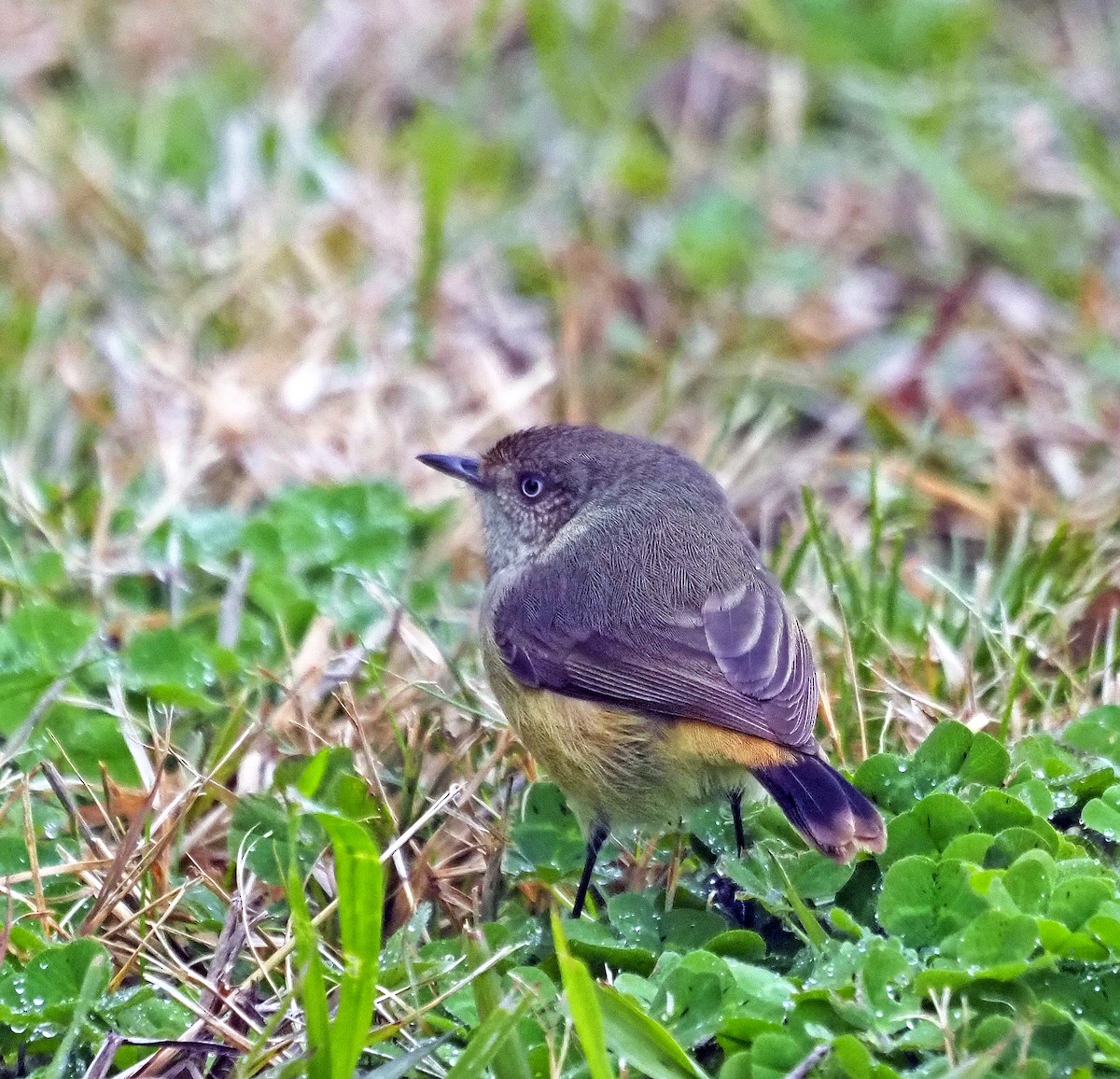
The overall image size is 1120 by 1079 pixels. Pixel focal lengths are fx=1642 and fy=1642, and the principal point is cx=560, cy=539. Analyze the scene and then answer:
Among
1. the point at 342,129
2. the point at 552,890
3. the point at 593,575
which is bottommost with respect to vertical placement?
the point at 552,890

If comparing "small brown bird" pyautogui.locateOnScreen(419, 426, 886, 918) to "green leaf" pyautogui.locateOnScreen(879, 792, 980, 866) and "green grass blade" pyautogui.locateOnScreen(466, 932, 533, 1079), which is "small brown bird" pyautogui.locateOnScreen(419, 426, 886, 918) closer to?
"green leaf" pyautogui.locateOnScreen(879, 792, 980, 866)

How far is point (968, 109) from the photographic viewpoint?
723 centimetres

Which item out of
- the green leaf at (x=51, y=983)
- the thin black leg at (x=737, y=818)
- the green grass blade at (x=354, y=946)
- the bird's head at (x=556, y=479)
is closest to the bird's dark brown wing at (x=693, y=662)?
the thin black leg at (x=737, y=818)

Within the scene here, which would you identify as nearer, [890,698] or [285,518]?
[890,698]

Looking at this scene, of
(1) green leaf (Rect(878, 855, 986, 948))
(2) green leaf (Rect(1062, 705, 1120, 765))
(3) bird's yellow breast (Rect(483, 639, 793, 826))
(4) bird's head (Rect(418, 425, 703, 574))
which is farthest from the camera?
(4) bird's head (Rect(418, 425, 703, 574))

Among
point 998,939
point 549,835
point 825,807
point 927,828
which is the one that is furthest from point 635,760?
point 998,939

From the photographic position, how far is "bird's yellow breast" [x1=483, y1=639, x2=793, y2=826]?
11.3 ft

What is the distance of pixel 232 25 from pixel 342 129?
791 mm

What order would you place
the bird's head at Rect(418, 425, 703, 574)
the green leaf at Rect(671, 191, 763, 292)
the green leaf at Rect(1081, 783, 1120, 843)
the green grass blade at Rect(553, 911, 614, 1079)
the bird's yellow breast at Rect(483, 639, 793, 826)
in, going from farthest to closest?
the green leaf at Rect(671, 191, 763, 292)
the bird's head at Rect(418, 425, 703, 574)
the bird's yellow breast at Rect(483, 639, 793, 826)
the green leaf at Rect(1081, 783, 1120, 843)
the green grass blade at Rect(553, 911, 614, 1079)

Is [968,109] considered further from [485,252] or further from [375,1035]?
[375,1035]

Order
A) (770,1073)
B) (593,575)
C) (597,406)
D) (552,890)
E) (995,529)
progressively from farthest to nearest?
1. (597,406)
2. (995,529)
3. (593,575)
4. (552,890)
5. (770,1073)

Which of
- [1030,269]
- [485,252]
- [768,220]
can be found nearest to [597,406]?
[485,252]

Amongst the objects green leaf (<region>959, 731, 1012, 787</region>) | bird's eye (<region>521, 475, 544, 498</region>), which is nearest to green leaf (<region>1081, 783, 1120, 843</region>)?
green leaf (<region>959, 731, 1012, 787</region>)

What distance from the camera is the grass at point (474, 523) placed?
2910 mm
